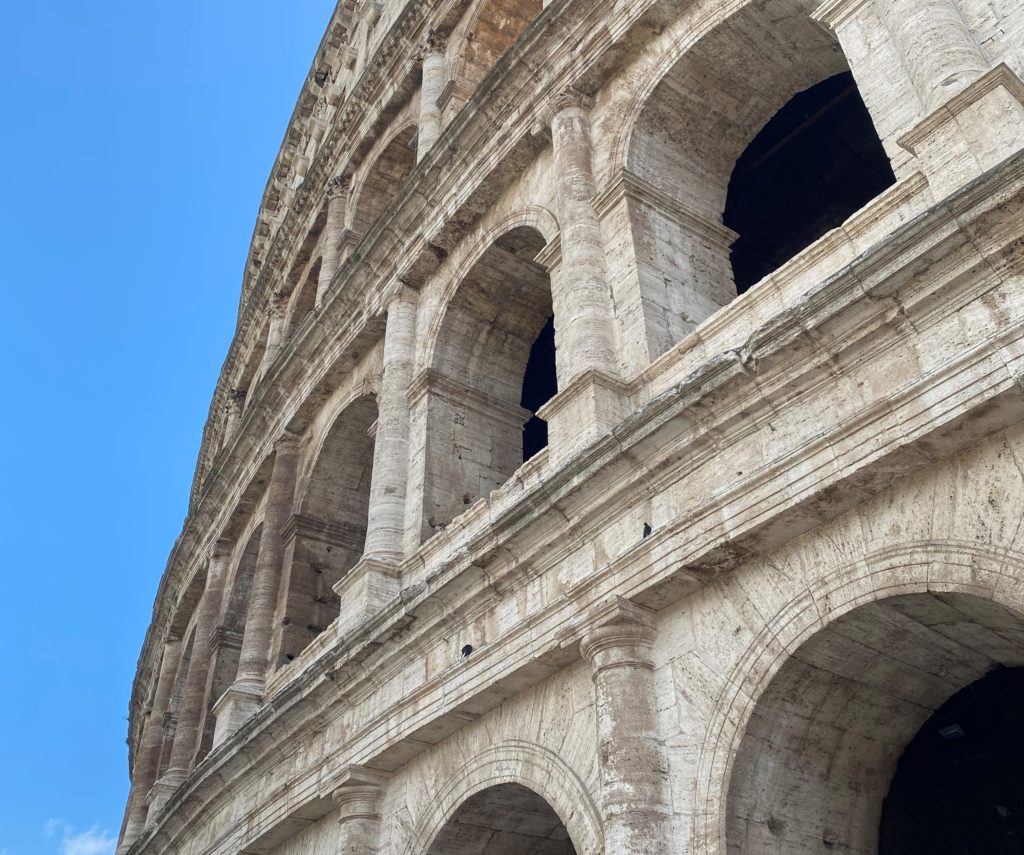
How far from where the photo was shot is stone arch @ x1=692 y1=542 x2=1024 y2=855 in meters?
5.03

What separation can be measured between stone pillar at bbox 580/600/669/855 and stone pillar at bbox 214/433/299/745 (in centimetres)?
647

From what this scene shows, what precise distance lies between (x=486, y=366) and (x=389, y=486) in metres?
1.85

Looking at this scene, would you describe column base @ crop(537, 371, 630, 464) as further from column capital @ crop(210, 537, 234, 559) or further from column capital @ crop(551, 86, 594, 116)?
column capital @ crop(210, 537, 234, 559)

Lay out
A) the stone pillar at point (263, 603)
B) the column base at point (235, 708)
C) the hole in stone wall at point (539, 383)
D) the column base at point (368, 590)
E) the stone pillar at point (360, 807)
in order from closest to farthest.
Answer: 1. the stone pillar at point (360, 807)
2. the column base at point (368, 590)
3. the column base at point (235, 708)
4. the stone pillar at point (263, 603)
5. the hole in stone wall at point (539, 383)

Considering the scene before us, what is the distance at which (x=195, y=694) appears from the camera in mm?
14211

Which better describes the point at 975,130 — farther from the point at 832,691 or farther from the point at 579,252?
the point at 579,252

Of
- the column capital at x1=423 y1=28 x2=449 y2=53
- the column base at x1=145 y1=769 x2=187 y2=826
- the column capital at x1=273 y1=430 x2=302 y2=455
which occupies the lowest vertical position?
the column base at x1=145 y1=769 x2=187 y2=826

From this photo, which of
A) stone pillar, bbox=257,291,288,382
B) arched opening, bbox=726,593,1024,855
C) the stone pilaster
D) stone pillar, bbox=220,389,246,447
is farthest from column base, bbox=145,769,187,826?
the stone pilaster

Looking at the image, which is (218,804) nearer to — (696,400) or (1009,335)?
(696,400)

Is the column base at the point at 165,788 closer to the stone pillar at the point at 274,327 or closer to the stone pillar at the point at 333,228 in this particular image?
the stone pillar at the point at 333,228

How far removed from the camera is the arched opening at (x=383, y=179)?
53.5ft

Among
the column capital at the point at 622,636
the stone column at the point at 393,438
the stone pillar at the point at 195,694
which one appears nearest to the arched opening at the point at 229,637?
the stone pillar at the point at 195,694

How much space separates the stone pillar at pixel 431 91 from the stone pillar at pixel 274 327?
5.10m

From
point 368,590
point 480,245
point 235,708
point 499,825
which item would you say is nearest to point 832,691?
point 499,825
